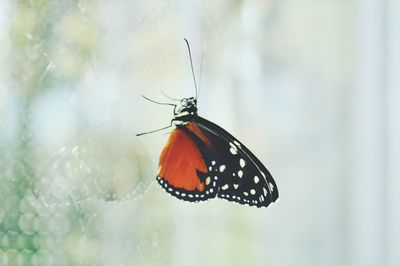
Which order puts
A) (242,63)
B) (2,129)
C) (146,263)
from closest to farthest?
(2,129)
(146,263)
(242,63)

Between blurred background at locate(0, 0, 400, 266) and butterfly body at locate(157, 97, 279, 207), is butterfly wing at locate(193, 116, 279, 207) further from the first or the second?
blurred background at locate(0, 0, 400, 266)

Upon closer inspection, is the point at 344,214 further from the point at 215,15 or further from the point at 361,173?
the point at 215,15

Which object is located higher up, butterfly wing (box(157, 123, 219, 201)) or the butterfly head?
the butterfly head

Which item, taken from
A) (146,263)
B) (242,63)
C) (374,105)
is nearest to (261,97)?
(242,63)

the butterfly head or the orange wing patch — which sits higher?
the butterfly head

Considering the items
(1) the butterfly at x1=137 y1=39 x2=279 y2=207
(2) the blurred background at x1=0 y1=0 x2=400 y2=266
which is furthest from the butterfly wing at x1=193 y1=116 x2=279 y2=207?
(2) the blurred background at x1=0 y1=0 x2=400 y2=266

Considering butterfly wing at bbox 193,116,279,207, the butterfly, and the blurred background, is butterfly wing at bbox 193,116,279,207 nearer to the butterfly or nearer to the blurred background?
the butterfly

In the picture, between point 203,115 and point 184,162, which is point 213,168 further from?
point 203,115
